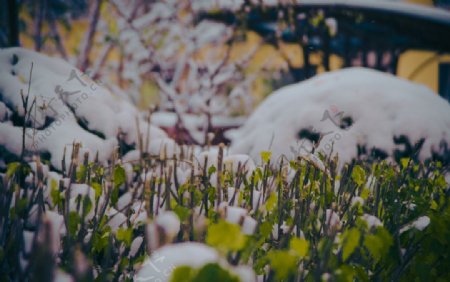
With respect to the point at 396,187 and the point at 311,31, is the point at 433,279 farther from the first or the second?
the point at 311,31

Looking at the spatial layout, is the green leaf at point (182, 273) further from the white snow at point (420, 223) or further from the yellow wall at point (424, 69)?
the yellow wall at point (424, 69)

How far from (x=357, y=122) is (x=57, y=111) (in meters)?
2.53

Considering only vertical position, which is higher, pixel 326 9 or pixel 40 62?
pixel 326 9

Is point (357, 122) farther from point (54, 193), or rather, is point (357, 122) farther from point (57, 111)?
point (54, 193)

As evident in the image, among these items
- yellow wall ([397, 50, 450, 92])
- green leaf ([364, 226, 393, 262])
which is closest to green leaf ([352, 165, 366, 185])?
green leaf ([364, 226, 393, 262])

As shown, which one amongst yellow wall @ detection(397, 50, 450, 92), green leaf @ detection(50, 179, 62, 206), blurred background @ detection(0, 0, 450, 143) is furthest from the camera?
yellow wall @ detection(397, 50, 450, 92)

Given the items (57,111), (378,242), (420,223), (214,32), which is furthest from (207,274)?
(214,32)

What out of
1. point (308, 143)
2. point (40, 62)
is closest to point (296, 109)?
point (308, 143)

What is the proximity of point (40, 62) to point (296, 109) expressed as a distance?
2265 millimetres

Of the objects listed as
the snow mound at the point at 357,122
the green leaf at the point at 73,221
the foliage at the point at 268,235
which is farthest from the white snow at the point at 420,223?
the snow mound at the point at 357,122

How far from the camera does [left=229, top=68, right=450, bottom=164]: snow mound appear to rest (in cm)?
337

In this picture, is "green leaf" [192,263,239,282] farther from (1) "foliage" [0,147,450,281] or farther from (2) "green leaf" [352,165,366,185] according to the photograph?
(2) "green leaf" [352,165,366,185]

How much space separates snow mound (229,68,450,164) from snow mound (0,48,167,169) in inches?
50.7

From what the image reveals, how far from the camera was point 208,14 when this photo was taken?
285 inches
